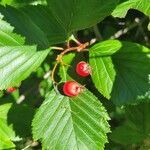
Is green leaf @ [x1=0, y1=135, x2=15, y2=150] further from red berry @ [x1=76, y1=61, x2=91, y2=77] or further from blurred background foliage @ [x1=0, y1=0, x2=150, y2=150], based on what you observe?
red berry @ [x1=76, y1=61, x2=91, y2=77]

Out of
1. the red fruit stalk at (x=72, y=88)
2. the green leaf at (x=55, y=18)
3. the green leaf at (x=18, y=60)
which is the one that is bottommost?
the red fruit stalk at (x=72, y=88)

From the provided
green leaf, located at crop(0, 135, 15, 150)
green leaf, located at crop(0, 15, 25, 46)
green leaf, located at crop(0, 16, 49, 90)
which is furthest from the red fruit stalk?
green leaf, located at crop(0, 135, 15, 150)

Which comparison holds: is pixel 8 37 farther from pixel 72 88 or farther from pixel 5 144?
pixel 5 144

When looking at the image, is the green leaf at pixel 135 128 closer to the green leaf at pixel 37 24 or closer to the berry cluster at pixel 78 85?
the berry cluster at pixel 78 85

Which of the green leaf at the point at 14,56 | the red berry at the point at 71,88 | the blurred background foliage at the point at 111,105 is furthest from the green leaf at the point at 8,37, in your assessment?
the red berry at the point at 71,88

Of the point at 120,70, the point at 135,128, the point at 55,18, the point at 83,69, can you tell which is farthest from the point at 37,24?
the point at 135,128

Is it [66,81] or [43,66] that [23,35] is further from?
[43,66]

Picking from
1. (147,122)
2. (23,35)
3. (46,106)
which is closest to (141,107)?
(147,122)
